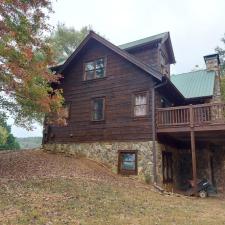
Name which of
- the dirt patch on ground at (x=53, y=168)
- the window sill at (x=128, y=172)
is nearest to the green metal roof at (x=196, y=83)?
the window sill at (x=128, y=172)

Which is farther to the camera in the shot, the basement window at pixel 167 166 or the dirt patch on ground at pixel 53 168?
the basement window at pixel 167 166

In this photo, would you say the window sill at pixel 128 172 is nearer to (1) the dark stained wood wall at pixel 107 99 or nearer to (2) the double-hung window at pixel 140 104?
(1) the dark stained wood wall at pixel 107 99

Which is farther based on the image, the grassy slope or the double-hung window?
the double-hung window

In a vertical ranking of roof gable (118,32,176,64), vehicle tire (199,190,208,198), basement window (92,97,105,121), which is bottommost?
vehicle tire (199,190,208,198)

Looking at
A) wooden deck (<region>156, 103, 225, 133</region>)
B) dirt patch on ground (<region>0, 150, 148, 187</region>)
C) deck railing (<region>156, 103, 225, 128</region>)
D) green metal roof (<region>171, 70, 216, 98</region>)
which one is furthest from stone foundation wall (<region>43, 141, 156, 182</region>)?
green metal roof (<region>171, 70, 216, 98</region>)

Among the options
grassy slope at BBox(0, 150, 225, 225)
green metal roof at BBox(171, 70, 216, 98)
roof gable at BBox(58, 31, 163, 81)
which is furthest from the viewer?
green metal roof at BBox(171, 70, 216, 98)

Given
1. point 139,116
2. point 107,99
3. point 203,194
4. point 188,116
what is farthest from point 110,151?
point 203,194

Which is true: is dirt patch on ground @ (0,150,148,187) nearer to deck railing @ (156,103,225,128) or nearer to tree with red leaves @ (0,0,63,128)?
tree with red leaves @ (0,0,63,128)

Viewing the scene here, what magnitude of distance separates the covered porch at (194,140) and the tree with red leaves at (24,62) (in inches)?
248

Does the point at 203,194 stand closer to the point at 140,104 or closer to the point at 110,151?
the point at 110,151

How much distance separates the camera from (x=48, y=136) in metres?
21.1

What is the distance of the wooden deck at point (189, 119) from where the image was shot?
1473 cm

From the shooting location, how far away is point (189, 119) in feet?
51.2

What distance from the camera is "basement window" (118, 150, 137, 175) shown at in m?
16.6
